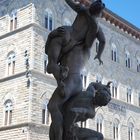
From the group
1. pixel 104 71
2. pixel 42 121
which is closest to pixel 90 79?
pixel 104 71

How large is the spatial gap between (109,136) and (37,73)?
8.78 meters

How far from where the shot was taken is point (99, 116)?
29422mm

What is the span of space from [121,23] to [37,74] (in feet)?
39.2

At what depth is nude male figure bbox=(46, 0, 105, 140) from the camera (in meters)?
4.01

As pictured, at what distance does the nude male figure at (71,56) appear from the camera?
13.1ft

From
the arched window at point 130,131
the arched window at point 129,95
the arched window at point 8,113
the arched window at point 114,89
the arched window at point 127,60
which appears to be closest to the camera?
the arched window at point 8,113

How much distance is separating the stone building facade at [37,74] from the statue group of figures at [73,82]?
1924cm

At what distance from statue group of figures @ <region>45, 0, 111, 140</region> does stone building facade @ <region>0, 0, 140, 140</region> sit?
1924 cm

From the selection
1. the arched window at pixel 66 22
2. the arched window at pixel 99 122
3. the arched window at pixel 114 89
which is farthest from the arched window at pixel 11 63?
the arched window at pixel 114 89

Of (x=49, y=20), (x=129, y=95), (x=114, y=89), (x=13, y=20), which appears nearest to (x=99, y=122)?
(x=114, y=89)

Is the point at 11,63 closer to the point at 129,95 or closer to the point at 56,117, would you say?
the point at 129,95

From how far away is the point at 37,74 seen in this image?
24844 mm

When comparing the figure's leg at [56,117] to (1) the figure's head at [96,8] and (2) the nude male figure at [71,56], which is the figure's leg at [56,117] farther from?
(1) the figure's head at [96,8]

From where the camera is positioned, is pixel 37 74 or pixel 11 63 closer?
pixel 37 74
